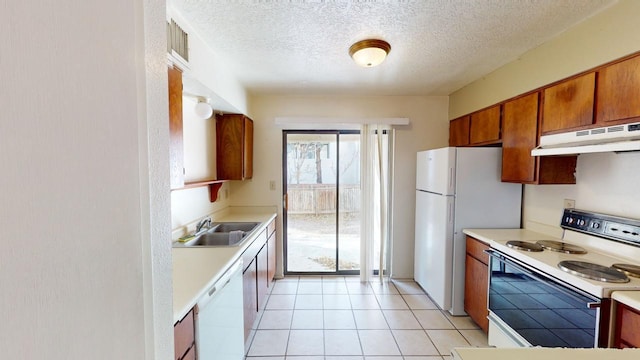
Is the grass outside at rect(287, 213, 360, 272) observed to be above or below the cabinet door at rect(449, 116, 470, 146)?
below

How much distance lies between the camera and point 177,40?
165cm

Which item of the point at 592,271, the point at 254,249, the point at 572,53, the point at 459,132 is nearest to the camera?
the point at 592,271

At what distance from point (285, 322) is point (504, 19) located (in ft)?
9.71

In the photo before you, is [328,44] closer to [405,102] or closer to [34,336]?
→ [405,102]

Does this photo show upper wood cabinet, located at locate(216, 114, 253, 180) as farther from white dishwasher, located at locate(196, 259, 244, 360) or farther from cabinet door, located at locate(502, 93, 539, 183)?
cabinet door, located at locate(502, 93, 539, 183)

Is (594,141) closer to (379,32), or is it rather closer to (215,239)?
(379,32)

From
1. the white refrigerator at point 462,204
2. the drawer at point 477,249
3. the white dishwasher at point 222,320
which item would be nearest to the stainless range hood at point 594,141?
the white refrigerator at point 462,204

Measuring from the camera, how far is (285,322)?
2.64 meters

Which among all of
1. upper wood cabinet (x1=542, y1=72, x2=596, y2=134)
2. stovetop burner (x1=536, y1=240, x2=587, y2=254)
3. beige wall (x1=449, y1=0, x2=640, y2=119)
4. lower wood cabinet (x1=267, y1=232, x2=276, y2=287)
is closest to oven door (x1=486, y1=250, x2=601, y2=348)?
stovetop burner (x1=536, y1=240, x2=587, y2=254)

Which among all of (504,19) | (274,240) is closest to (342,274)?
(274,240)

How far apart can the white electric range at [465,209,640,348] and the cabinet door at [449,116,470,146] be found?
1.29m

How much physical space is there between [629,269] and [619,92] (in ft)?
3.21

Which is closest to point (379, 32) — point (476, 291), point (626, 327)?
point (626, 327)

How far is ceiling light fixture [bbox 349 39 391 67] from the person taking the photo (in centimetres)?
204
